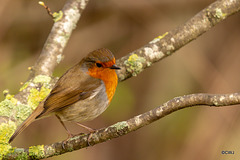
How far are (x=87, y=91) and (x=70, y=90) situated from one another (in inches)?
6.2

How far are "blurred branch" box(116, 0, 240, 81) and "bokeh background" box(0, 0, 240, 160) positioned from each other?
1.81 meters

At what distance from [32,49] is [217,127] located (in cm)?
294

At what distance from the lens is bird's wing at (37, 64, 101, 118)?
3.31m

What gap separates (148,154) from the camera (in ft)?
18.4

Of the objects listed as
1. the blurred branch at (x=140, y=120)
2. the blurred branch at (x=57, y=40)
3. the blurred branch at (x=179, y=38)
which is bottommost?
the blurred branch at (x=140, y=120)

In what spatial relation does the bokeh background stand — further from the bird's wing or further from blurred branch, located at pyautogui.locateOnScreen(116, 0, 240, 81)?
blurred branch, located at pyautogui.locateOnScreen(116, 0, 240, 81)

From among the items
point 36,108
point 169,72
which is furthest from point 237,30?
point 36,108

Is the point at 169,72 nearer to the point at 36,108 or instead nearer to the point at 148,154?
the point at 148,154

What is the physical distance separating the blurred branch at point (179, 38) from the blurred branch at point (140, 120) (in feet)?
3.28

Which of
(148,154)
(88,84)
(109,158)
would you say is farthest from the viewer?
Result: (109,158)

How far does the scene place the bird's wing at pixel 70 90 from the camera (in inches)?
130

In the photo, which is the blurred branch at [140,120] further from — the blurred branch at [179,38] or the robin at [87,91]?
the blurred branch at [179,38]

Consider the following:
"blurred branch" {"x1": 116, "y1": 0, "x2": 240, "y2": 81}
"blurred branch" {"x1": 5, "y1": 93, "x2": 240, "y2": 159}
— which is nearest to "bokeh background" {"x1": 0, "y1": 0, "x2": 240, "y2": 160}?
"blurred branch" {"x1": 116, "y1": 0, "x2": 240, "y2": 81}

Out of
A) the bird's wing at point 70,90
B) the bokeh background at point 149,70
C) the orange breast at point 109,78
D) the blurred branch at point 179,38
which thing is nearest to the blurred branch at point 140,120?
the bird's wing at point 70,90
